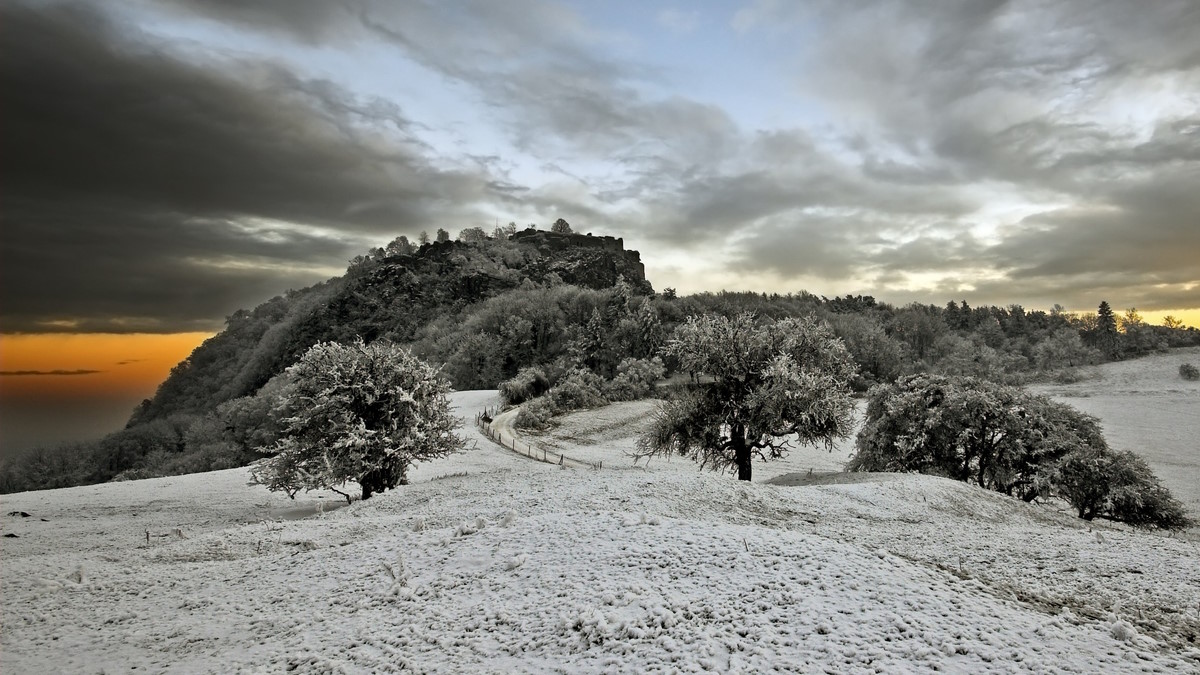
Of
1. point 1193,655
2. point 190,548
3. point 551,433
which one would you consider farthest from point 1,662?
point 551,433

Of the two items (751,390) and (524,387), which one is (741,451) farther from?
(524,387)

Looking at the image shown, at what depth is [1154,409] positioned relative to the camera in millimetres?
62344

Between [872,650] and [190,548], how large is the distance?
17292mm

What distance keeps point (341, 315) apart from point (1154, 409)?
17263cm

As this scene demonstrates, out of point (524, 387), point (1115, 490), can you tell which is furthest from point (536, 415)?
point (1115, 490)

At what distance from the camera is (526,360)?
10306 centimetres

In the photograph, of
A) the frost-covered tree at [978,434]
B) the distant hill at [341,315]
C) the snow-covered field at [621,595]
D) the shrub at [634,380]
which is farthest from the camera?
the distant hill at [341,315]

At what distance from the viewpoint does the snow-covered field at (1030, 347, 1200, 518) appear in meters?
42.7

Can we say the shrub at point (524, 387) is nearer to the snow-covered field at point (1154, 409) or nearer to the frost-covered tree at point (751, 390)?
the frost-covered tree at point (751, 390)

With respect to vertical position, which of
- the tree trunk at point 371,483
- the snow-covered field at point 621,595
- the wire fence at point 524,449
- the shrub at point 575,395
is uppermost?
the shrub at point 575,395

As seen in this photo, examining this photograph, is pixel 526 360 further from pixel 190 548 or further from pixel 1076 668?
pixel 1076 668

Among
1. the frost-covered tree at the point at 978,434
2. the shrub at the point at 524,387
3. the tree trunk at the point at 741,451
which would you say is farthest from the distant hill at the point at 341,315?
the tree trunk at the point at 741,451

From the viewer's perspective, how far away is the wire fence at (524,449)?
41.6 m

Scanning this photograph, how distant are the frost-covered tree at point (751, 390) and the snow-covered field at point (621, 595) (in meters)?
8.71
